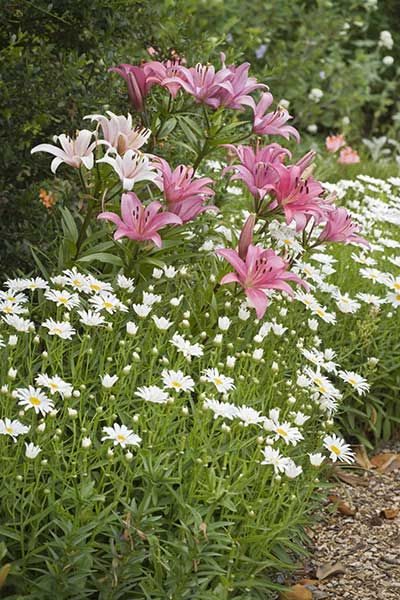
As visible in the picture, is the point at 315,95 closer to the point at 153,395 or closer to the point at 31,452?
the point at 153,395

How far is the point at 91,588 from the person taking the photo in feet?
8.18

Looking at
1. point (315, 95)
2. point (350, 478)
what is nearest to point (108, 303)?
point (350, 478)

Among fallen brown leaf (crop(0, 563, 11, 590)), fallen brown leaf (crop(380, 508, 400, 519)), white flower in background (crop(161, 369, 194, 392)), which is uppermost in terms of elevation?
white flower in background (crop(161, 369, 194, 392))

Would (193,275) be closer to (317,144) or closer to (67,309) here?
(67,309)

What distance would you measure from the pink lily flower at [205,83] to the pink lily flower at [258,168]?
21 centimetres

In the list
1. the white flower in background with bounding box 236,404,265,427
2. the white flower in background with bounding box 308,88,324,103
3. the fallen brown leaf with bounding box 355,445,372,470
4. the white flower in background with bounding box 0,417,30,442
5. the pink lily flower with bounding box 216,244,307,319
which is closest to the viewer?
the white flower in background with bounding box 0,417,30,442

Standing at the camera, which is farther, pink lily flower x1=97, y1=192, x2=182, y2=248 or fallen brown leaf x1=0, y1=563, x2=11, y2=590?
pink lily flower x1=97, y1=192, x2=182, y2=248

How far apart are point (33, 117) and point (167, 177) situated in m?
0.89

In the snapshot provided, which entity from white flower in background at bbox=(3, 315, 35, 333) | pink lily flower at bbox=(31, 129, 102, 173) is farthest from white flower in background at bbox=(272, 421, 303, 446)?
pink lily flower at bbox=(31, 129, 102, 173)

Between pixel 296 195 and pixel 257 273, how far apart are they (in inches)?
13.2

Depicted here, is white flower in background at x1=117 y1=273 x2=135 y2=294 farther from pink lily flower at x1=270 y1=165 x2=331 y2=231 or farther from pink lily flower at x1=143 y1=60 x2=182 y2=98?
pink lily flower at x1=143 y1=60 x2=182 y2=98

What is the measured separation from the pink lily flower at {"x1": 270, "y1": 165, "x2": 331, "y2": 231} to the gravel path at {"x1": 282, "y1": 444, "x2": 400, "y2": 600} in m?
0.98

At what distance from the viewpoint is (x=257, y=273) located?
10.1 feet

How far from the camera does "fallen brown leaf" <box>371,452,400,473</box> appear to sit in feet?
12.5
